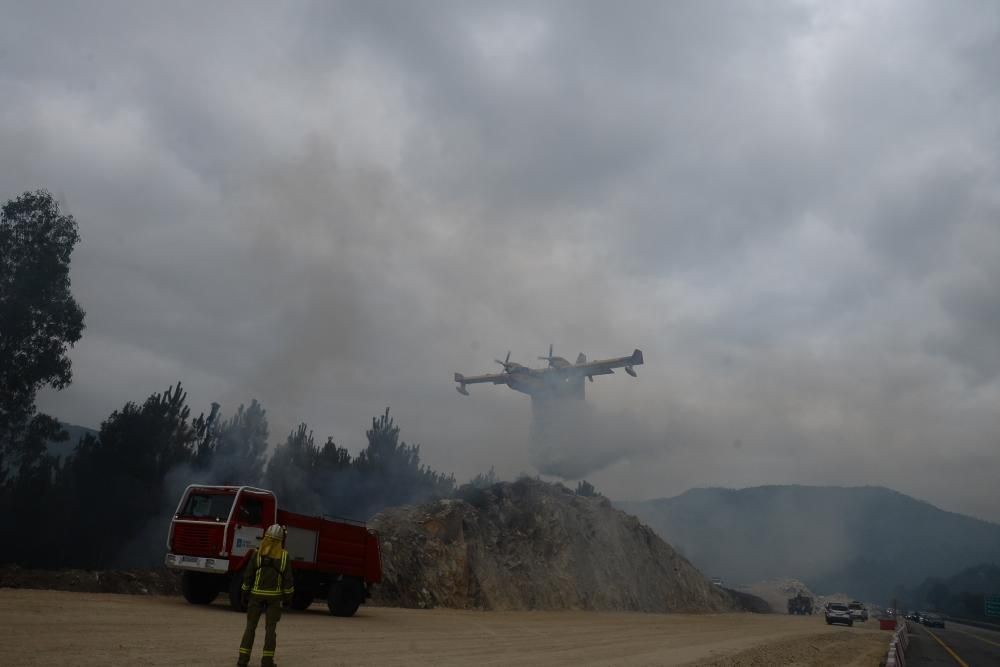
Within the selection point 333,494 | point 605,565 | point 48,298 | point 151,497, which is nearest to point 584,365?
point 605,565

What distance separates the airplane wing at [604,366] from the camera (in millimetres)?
47719

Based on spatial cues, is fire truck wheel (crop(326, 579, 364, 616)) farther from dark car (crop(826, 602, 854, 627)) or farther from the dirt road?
dark car (crop(826, 602, 854, 627))

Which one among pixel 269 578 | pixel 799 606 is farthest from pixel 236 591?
pixel 799 606

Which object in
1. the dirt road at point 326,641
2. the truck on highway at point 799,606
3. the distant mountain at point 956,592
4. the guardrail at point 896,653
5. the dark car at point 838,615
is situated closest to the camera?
the dirt road at point 326,641

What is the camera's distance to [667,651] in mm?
18672

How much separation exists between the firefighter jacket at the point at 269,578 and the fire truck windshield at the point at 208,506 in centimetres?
787

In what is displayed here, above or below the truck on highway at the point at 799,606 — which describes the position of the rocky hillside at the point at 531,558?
above

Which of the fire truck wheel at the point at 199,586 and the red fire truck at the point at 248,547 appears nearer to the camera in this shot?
the red fire truck at the point at 248,547

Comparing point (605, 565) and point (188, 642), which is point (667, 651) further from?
point (605, 565)

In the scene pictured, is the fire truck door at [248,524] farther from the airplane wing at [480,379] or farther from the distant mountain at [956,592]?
the distant mountain at [956,592]

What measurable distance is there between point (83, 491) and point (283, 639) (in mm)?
27585

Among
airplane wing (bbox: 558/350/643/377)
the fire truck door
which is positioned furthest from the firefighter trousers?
airplane wing (bbox: 558/350/643/377)

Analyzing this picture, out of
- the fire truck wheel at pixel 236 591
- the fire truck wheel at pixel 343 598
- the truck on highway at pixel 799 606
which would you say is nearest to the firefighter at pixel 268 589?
the fire truck wheel at pixel 236 591

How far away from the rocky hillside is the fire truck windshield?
1472 centimetres
